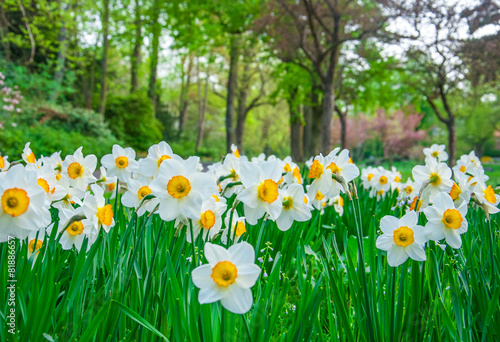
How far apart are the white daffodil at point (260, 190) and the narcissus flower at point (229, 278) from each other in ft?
1.29

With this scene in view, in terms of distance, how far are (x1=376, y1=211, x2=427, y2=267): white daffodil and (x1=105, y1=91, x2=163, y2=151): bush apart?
54.2 ft

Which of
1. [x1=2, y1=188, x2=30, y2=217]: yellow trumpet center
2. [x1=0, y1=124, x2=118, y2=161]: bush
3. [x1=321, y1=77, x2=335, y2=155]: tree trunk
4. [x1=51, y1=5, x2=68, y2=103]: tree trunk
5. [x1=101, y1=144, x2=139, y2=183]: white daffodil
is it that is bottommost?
[x1=2, y1=188, x2=30, y2=217]: yellow trumpet center

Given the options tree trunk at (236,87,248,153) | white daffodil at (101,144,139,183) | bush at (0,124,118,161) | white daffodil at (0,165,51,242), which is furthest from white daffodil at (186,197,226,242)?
tree trunk at (236,87,248,153)

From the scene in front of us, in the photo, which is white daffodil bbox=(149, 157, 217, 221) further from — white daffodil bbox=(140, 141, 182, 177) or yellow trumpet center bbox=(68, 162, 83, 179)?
yellow trumpet center bbox=(68, 162, 83, 179)

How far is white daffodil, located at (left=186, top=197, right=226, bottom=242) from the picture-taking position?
4.25 ft

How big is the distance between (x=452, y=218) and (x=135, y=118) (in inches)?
689

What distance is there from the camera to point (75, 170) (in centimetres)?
181

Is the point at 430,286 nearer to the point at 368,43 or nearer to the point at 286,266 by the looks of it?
the point at 286,266

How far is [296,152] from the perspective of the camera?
611 inches

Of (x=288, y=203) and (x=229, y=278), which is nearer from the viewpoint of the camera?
(x=229, y=278)

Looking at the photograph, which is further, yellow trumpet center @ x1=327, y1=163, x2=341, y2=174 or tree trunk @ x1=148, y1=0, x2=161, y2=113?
tree trunk @ x1=148, y1=0, x2=161, y2=113

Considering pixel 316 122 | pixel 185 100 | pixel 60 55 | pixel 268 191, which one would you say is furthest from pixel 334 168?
pixel 185 100

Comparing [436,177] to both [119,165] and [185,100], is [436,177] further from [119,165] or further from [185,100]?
[185,100]

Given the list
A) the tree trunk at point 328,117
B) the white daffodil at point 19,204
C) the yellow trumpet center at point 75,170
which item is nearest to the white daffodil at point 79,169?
the yellow trumpet center at point 75,170
